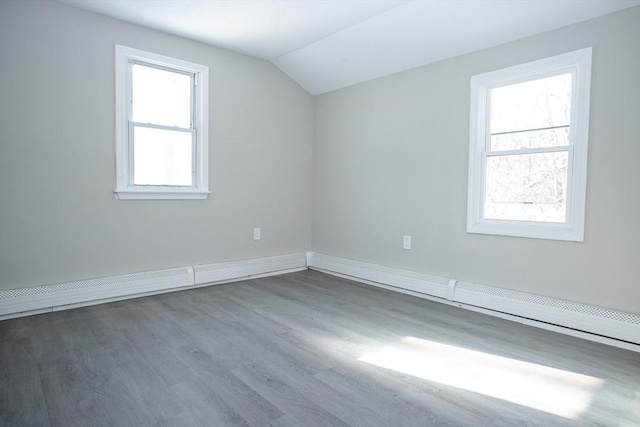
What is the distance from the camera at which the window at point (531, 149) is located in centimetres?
261

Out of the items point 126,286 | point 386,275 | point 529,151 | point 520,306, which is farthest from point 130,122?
point 520,306

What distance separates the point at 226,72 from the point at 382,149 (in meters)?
1.80

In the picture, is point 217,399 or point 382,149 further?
point 382,149

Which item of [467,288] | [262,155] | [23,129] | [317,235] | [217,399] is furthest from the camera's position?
[317,235]

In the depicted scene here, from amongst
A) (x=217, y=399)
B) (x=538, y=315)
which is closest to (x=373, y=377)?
(x=217, y=399)

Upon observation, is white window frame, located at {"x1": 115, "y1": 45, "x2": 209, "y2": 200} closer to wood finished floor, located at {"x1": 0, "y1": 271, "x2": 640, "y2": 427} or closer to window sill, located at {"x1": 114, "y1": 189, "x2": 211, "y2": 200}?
window sill, located at {"x1": 114, "y1": 189, "x2": 211, "y2": 200}

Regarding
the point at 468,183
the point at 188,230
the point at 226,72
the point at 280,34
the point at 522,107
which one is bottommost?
the point at 188,230

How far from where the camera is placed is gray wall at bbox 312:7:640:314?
2.42 metres

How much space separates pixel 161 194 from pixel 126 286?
2.82ft

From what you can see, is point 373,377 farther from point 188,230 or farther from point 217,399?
point 188,230

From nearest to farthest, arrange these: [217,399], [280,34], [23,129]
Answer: [217,399]
[23,129]
[280,34]

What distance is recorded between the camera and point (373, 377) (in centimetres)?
193

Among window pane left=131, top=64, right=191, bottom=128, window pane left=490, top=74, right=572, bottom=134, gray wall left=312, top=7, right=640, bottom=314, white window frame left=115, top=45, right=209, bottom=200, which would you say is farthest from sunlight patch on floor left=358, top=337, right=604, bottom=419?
window pane left=131, top=64, right=191, bottom=128

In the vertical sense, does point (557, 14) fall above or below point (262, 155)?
above
